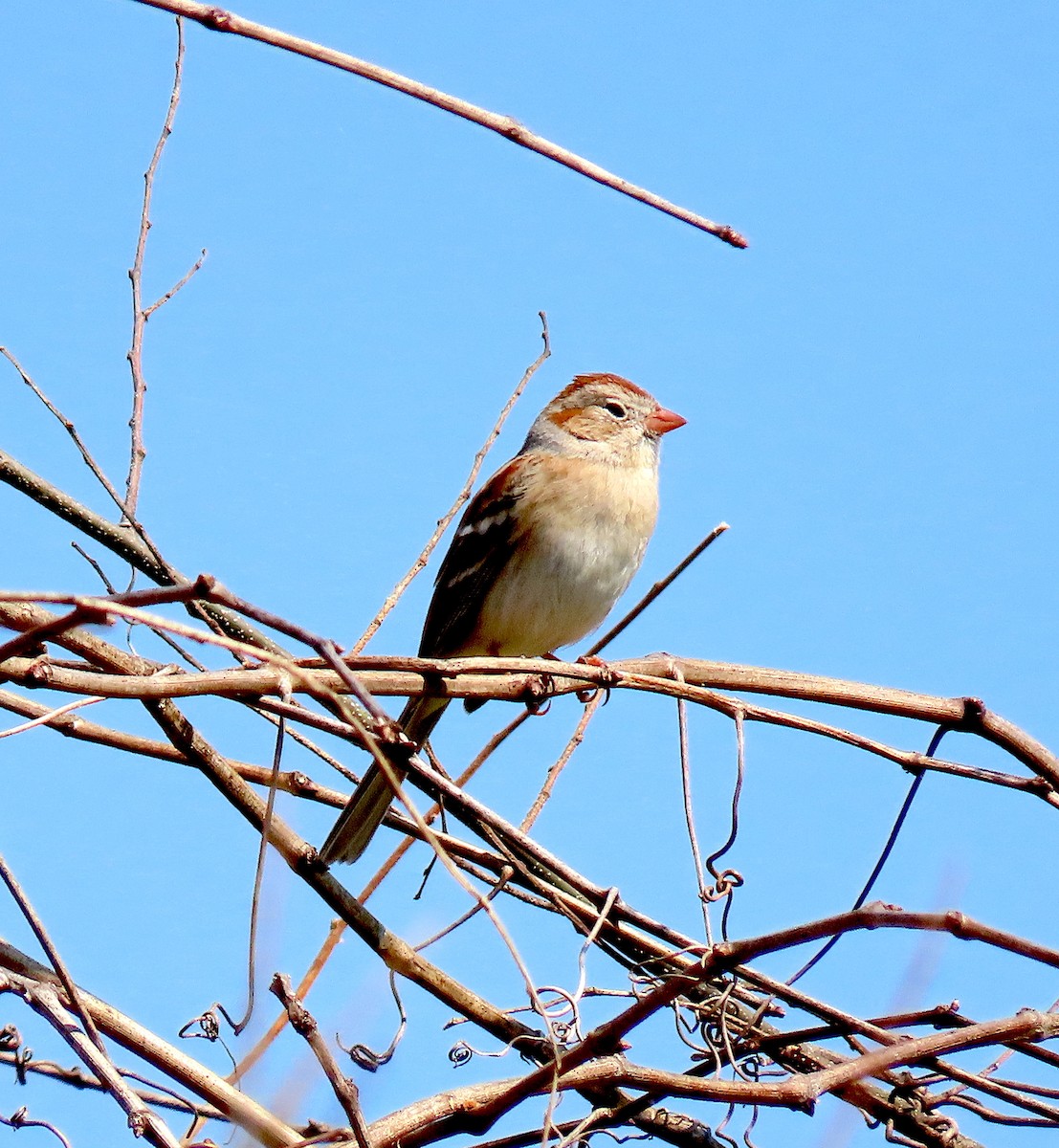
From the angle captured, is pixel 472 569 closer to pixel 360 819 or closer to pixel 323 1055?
pixel 360 819

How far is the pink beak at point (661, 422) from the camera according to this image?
17.4 feet

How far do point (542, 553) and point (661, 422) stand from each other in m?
0.89

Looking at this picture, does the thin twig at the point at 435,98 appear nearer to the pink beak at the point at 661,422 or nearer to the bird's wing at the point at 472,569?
the bird's wing at the point at 472,569

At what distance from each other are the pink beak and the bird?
0.49 feet

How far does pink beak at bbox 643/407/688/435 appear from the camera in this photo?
17.4 feet

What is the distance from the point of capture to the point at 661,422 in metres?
5.31

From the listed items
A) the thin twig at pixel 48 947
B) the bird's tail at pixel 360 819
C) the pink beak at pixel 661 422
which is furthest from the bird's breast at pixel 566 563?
the thin twig at pixel 48 947

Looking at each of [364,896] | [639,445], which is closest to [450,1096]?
[364,896]

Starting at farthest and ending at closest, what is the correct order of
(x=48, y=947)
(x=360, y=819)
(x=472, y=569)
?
(x=472, y=569) → (x=360, y=819) → (x=48, y=947)

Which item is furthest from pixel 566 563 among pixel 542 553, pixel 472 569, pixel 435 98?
pixel 435 98

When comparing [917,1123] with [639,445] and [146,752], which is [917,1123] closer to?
[146,752]

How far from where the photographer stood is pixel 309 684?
1366 millimetres

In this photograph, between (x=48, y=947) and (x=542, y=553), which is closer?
(x=48, y=947)

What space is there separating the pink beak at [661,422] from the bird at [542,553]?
148mm
